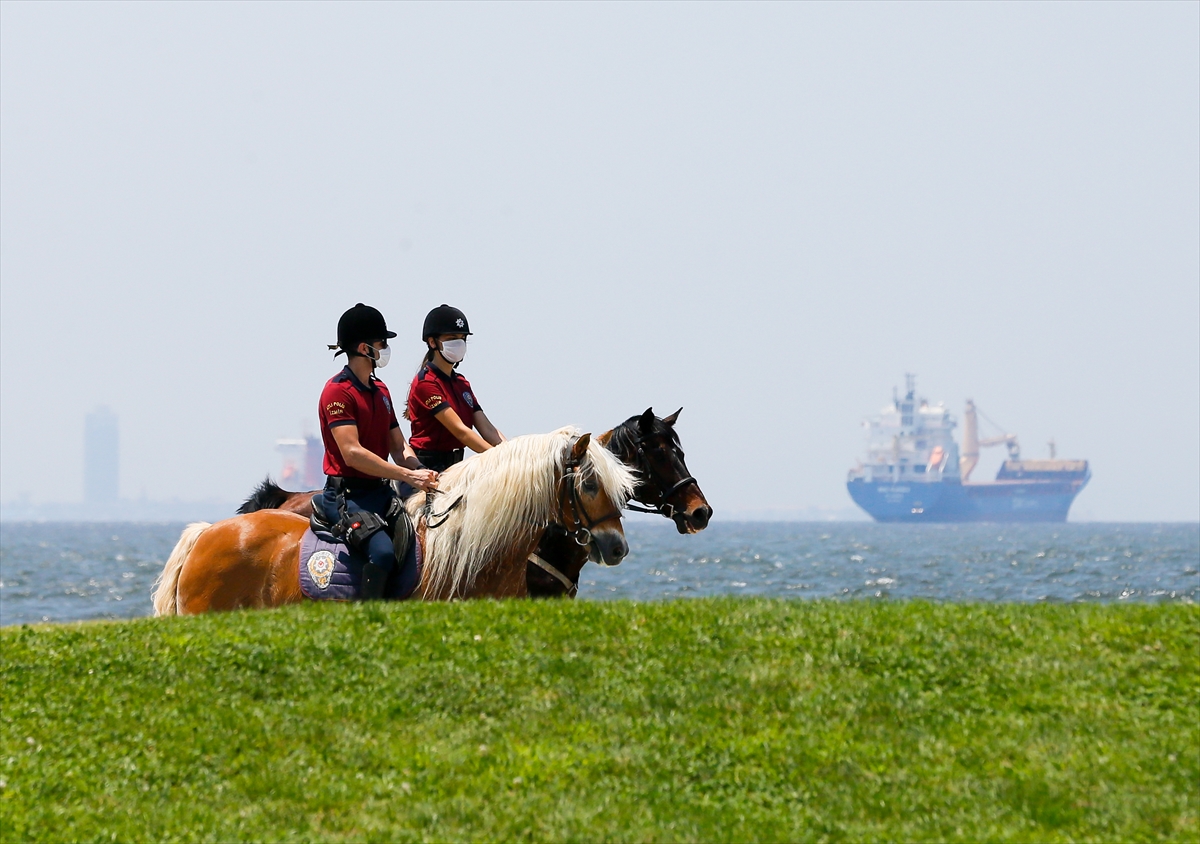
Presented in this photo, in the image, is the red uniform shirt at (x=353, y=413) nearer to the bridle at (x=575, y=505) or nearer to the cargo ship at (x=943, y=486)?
the bridle at (x=575, y=505)

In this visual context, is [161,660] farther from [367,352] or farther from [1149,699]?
[1149,699]

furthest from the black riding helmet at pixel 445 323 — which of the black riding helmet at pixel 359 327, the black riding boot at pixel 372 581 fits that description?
the black riding boot at pixel 372 581

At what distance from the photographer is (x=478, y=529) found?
34.6 feet

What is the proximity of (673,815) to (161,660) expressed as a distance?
4043mm

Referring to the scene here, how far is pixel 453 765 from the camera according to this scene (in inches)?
311

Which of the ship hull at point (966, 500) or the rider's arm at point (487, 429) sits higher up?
the rider's arm at point (487, 429)

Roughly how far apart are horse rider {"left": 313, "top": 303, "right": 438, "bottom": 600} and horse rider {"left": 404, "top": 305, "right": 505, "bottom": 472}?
2.66 feet

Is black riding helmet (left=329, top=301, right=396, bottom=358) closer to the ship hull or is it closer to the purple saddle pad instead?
the purple saddle pad

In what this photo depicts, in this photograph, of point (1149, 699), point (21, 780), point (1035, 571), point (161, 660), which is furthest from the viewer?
point (1035, 571)

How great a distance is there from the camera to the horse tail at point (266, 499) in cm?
1352

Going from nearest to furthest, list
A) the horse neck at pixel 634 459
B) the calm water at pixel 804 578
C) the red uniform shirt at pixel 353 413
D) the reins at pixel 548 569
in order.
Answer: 1. the red uniform shirt at pixel 353 413
2. the reins at pixel 548 569
3. the horse neck at pixel 634 459
4. the calm water at pixel 804 578

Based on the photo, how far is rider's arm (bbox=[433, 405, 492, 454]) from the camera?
38.4ft

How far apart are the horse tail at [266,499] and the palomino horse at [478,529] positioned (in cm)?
215

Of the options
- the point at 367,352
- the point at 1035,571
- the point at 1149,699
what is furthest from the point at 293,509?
the point at 1035,571
